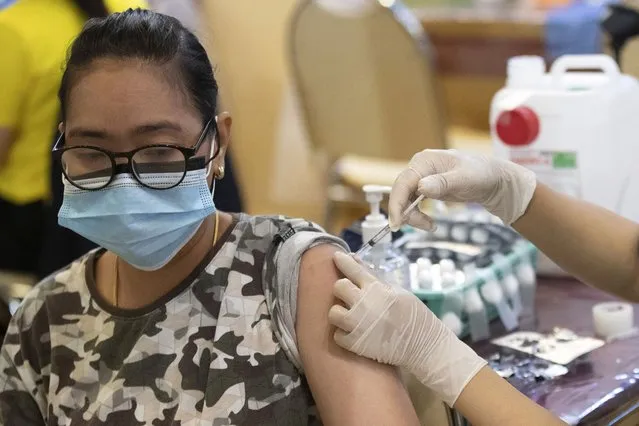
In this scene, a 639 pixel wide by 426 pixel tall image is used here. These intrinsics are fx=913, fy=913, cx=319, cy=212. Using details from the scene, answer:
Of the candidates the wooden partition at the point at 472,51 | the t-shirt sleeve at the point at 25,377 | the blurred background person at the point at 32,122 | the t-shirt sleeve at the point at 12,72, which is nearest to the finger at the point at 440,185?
the t-shirt sleeve at the point at 25,377

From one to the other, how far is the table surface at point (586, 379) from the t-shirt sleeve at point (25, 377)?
27.8 inches

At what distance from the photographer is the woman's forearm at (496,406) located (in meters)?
1.19

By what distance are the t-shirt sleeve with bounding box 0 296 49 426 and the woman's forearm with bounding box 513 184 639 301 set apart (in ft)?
2.61

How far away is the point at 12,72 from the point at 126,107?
98cm

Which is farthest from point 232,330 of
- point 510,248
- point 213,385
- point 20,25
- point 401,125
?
point 401,125

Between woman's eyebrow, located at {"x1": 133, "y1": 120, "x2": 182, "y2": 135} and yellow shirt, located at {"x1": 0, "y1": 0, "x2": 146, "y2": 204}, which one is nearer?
woman's eyebrow, located at {"x1": 133, "y1": 120, "x2": 182, "y2": 135}

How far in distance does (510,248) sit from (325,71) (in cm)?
159

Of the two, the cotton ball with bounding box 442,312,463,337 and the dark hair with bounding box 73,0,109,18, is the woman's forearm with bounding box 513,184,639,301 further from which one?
the dark hair with bounding box 73,0,109,18

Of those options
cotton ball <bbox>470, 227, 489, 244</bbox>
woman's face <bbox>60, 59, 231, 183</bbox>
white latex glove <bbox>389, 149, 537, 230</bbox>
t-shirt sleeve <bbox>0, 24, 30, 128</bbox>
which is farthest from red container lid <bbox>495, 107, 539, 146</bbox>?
t-shirt sleeve <bbox>0, 24, 30, 128</bbox>

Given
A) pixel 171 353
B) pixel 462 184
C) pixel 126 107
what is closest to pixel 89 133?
pixel 126 107

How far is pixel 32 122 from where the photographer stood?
2.21 meters

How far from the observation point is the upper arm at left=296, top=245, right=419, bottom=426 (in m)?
1.19

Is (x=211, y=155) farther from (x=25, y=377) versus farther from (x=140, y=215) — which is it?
(x=25, y=377)

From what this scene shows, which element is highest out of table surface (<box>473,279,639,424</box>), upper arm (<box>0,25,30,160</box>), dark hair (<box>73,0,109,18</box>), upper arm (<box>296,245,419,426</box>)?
dark hair (<box>73,0,109,18</box>)
